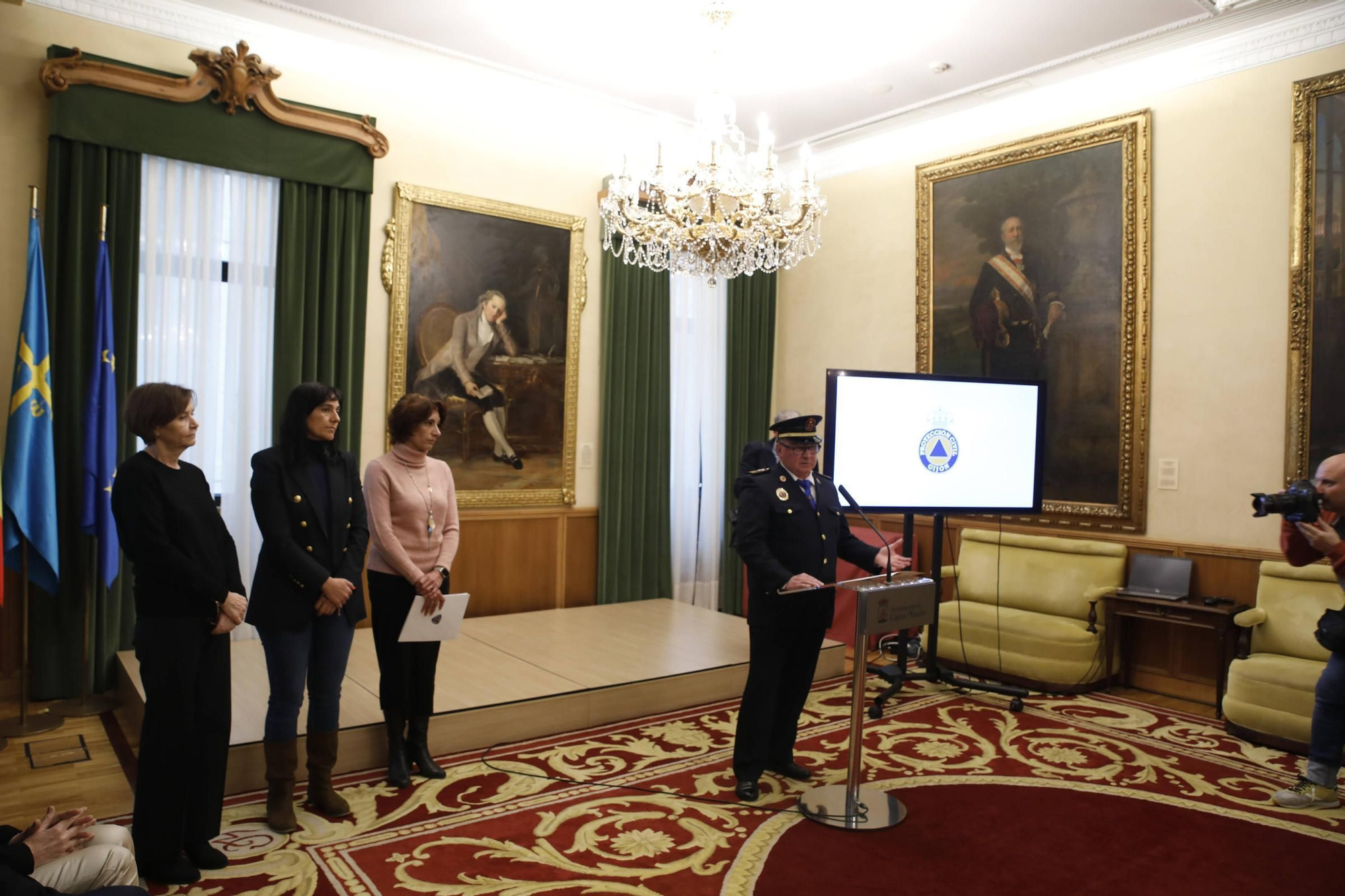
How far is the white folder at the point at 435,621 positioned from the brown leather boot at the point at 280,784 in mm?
539

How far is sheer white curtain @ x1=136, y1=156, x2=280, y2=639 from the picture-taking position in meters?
5.21

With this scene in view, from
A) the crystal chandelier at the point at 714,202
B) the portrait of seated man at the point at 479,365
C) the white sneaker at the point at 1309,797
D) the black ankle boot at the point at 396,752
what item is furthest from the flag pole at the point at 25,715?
the white sneaker at the point at 1309,797

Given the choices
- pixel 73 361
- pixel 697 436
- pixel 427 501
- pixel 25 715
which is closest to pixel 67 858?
pixel 427 501

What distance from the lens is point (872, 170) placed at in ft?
23.7

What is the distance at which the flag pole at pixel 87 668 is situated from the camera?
15.6ft

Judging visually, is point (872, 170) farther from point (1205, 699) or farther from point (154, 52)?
point (154, 52)

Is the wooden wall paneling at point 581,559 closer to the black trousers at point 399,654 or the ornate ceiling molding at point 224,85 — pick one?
the ornate ceiling molding at point 224,85

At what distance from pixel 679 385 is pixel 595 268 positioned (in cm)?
111

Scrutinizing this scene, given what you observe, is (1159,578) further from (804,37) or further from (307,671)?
(307,671)

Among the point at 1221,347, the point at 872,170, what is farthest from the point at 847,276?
the point at 1221,347

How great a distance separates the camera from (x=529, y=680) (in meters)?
4.74

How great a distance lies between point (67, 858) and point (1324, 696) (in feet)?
13.8

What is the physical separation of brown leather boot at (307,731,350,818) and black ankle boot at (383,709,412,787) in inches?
11.2

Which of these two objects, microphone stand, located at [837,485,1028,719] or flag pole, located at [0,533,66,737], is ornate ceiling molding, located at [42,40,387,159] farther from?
microphone stand, located at [837,485,1028,719]
